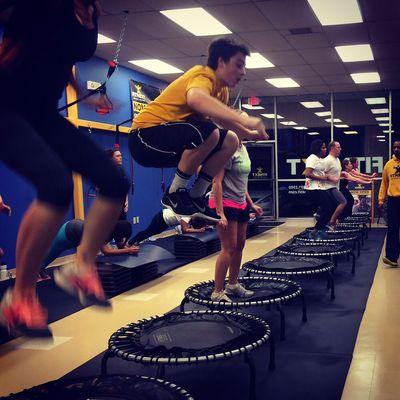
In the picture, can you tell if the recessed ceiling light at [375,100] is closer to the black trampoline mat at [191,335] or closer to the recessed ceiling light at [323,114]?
the recessed ceiling light at [323,114]

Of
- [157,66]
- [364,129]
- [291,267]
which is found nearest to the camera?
[291,267]

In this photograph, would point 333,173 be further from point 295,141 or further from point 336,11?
point 295,141

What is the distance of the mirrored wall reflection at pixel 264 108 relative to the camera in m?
11.9

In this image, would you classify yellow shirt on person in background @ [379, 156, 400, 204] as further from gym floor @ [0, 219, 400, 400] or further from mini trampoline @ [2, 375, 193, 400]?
mini trampoline @ [2, 375, 193, 400]

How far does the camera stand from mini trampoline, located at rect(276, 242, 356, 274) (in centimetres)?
530

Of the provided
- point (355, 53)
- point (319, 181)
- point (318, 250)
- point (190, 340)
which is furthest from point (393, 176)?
point (190, 340)

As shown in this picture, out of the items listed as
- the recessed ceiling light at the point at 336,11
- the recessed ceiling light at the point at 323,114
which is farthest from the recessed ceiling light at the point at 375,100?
the recessed ceiling light at the point at 336,11

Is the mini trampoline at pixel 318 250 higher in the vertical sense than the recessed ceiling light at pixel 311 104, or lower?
lower

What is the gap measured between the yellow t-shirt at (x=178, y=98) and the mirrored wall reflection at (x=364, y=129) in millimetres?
9409

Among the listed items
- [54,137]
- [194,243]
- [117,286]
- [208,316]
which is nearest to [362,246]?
[194,243]

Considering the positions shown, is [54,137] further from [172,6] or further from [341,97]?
[341,97]

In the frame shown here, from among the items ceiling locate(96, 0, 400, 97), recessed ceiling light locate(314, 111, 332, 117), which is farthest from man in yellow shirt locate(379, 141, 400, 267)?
recessed ceiling light locate(314, 111, 332, 117)

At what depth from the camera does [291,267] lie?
466cm

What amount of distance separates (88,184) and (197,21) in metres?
2.96
